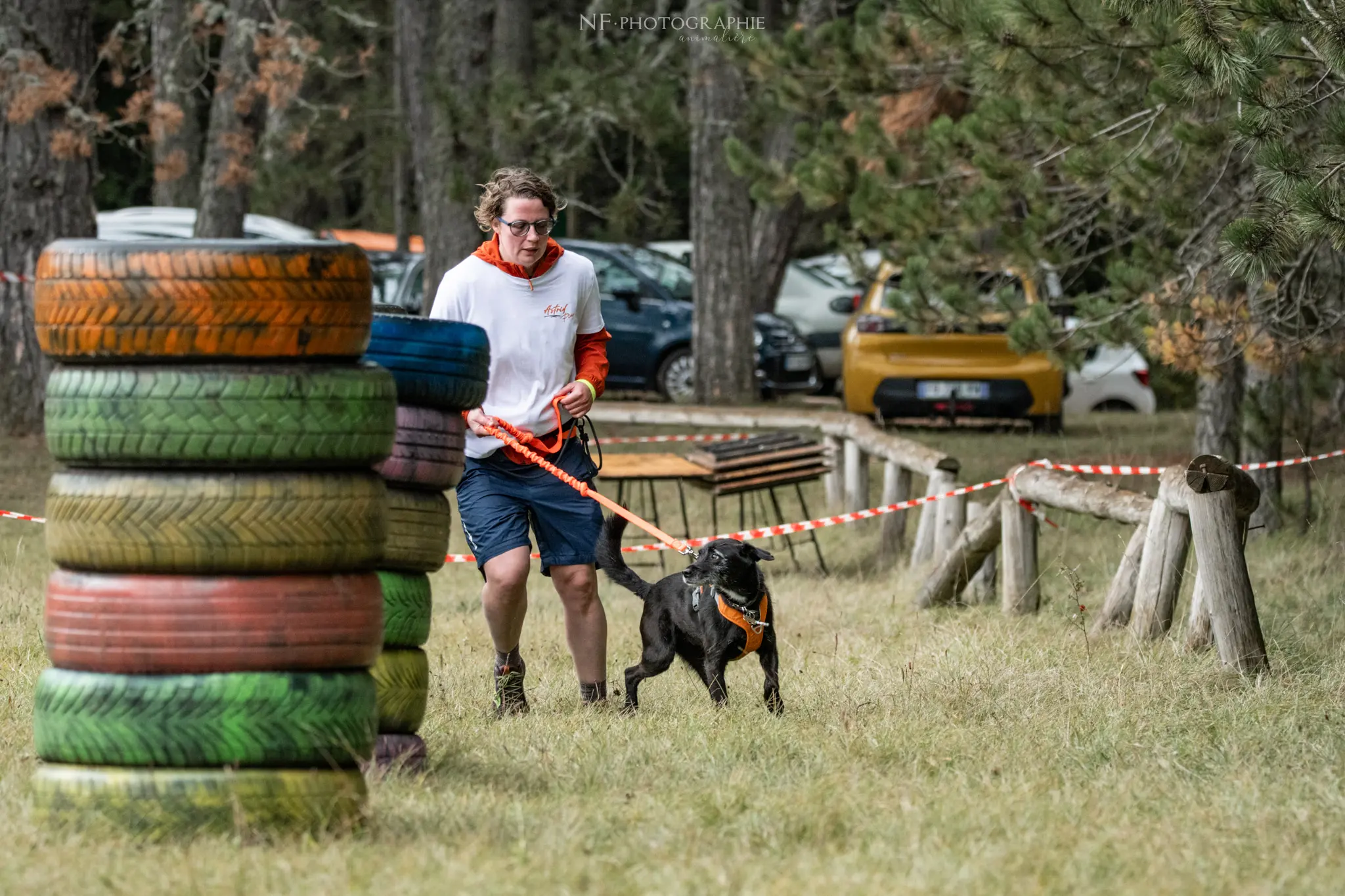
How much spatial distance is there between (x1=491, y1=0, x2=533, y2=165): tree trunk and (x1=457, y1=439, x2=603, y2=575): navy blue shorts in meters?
11.8

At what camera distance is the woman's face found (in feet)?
19.9

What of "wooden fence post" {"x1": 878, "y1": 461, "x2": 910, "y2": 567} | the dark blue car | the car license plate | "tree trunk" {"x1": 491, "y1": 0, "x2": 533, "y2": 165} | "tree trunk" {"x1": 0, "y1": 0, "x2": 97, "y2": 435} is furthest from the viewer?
the dark blue car

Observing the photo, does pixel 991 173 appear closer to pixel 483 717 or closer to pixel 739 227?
pixel 483 717

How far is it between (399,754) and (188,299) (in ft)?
5.25

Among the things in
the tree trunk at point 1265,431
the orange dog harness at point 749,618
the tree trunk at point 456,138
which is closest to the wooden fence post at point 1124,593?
the orange dog harness at point 749,618

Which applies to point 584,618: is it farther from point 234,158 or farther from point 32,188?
point 234,158

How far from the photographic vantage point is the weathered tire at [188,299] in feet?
13.5

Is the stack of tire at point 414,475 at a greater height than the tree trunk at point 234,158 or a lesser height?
lesser

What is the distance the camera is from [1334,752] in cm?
551

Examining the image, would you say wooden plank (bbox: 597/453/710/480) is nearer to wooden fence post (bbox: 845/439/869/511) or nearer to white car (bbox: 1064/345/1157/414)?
wooden fence post (bbox: 845/439/869/511)

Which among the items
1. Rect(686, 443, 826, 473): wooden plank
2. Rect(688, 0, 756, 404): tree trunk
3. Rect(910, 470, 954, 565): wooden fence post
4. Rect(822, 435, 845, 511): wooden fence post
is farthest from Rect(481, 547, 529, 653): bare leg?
Rect(688, 0, 756, 404): tree trunk

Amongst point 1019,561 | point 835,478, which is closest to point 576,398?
point 1019,561

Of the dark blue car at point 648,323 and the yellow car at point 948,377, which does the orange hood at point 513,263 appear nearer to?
the yellow car at point 948,377

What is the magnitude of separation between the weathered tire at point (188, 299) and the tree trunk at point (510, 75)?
13.6 m
